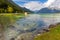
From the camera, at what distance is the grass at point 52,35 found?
3.73m

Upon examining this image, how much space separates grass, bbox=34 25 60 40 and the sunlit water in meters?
0.20

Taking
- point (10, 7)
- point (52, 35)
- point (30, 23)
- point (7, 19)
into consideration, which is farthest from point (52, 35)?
point (10, 7)

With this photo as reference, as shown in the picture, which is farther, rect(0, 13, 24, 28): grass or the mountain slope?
rect(0, 13, 24, 28): grass

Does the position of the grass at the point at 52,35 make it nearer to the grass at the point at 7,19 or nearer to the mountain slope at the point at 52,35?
the mountain slope at the point at 52,35

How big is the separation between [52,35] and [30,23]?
679mm

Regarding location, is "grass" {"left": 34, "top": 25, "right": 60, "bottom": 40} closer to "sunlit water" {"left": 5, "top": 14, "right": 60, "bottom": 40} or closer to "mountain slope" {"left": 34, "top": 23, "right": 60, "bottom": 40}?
"mountain slope" {"left": 34, "top": 23, "right": 60, "bottom": 40}

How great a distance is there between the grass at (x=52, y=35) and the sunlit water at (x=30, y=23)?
198mm

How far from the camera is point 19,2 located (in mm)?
4047

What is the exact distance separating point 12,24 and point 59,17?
130cm

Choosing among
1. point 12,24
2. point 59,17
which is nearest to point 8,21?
point 12,24

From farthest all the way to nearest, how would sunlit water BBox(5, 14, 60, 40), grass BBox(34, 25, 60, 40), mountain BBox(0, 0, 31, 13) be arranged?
mountain BBox(0, 0, 31, 13) < sunlit water BBox(5, 14, 60, 40) < grass BBox(34, 25, 60, 40)

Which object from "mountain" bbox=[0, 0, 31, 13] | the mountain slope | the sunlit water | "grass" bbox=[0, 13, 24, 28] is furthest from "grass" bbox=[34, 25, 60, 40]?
"mountain" bbox=[0, 0, 31, 13]

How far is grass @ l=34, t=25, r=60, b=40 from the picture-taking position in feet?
12.2

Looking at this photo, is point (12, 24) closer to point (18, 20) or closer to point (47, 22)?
Answer: point (18, 20)
